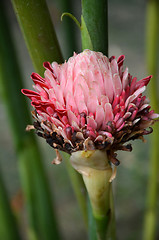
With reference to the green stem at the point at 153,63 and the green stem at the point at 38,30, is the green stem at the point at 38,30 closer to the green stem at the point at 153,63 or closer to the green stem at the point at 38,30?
the green stem at the point at 38,30

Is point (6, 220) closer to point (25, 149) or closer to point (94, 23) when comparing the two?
point (25, 149)

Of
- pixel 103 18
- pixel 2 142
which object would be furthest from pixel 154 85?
pixel 2 142

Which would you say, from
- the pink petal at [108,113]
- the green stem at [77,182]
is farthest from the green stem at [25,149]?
the pink petal at [108,113]

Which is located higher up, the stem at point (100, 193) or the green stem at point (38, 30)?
the green stem at point (38, 30)

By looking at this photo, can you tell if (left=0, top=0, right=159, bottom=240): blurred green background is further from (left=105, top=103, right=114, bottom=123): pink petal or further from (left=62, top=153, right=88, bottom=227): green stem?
(left=105, top=103, right=114, bottom=123): pink petal

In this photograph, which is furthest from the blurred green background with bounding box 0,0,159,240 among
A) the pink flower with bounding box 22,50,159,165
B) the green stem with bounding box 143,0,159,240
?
the pink flower with bounding box 22,50,159,165

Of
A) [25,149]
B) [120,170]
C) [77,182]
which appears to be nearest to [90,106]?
[77,182]
